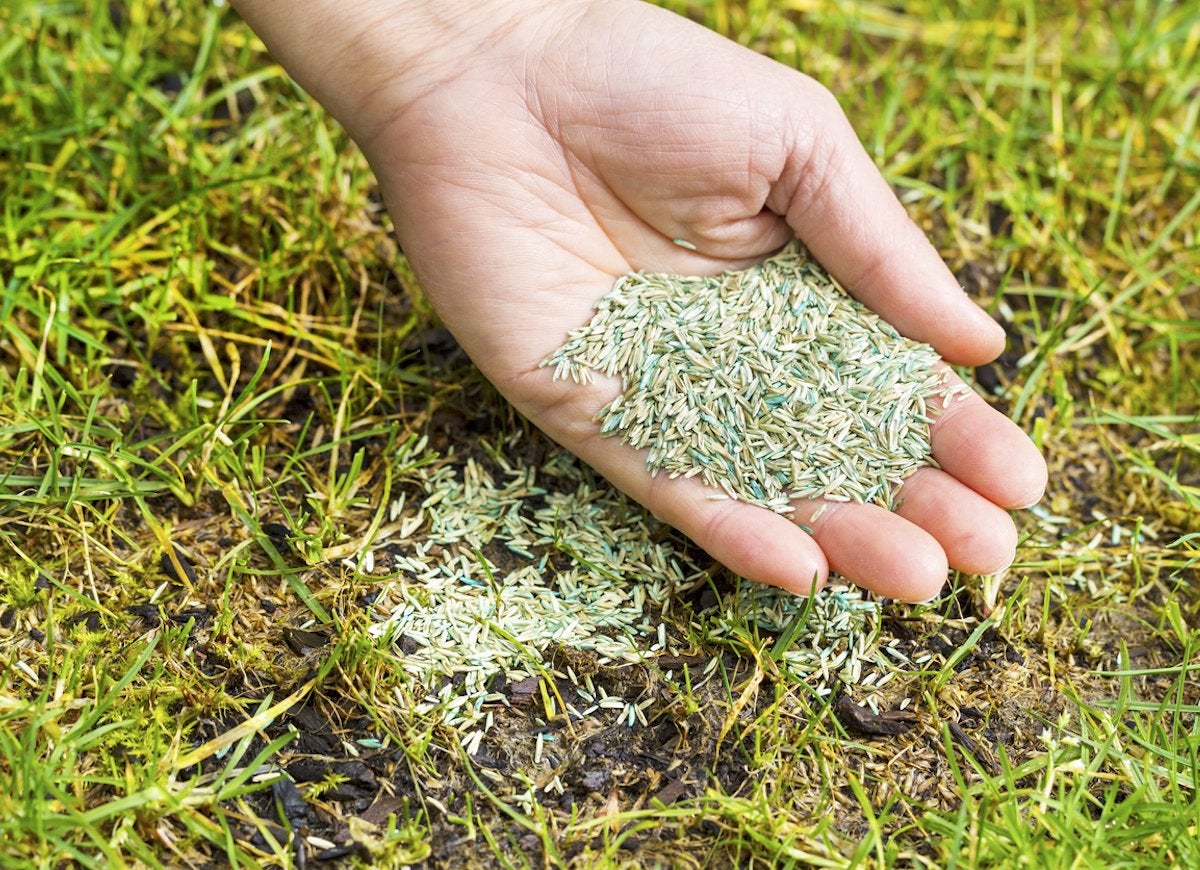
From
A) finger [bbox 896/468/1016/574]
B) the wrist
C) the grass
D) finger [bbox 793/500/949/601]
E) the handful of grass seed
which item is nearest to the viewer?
the grass

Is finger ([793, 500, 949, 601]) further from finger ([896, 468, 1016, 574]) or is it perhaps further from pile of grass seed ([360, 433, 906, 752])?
pile of grass seed ([360, 433, 906, 752])

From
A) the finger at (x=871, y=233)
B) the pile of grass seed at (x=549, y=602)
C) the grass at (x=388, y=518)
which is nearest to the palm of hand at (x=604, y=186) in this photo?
the finger at (x=871, y=233)

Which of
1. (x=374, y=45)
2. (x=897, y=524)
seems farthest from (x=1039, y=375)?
(x=374, y=45)

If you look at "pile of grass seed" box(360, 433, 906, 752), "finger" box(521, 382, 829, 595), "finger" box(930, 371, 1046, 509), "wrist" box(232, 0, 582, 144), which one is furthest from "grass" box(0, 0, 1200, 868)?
"wrist" box(232, 0, 582, 144)

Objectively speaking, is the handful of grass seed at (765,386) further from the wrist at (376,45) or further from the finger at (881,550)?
the wrist at (376,45)

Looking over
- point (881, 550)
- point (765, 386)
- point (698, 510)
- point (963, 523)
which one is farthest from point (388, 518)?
point (963, 523)

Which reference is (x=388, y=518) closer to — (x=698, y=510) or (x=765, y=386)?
(x=698, y=510)

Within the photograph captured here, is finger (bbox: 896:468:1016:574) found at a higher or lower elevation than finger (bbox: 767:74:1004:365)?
lower
